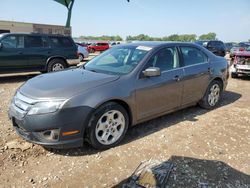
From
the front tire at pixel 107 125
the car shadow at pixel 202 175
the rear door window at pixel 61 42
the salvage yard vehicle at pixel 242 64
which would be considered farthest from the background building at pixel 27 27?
the car shadow at pixel 202 175

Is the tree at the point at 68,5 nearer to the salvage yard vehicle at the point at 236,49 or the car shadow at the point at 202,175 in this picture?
the salvage yard vehicle at the point at 236,49

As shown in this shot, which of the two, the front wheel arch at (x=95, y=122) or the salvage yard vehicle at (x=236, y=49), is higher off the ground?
the salvage yard vehicle at (x=236, y=49)

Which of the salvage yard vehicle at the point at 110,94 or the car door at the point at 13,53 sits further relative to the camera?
the car door at the point at 13,53

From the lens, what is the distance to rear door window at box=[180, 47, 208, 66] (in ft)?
15.6

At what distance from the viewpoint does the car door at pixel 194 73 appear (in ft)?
15.4

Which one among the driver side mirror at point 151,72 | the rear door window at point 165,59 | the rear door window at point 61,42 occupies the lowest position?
the driver side mirror at point 151,72

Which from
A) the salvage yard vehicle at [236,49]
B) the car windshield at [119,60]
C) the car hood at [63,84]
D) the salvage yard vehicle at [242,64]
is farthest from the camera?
the salvage yard vehicle at [236,49]

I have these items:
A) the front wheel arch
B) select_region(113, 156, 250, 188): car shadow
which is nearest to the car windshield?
the front wheel arch

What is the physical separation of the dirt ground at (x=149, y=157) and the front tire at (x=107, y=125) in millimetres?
146

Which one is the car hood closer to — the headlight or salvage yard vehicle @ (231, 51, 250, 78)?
the headlight

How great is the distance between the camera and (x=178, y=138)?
4.02 metres

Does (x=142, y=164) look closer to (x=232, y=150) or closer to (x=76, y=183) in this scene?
(x=76, y=183)

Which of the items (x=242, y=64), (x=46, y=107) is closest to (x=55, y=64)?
(x=46, y=107)

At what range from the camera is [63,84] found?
136 inches
